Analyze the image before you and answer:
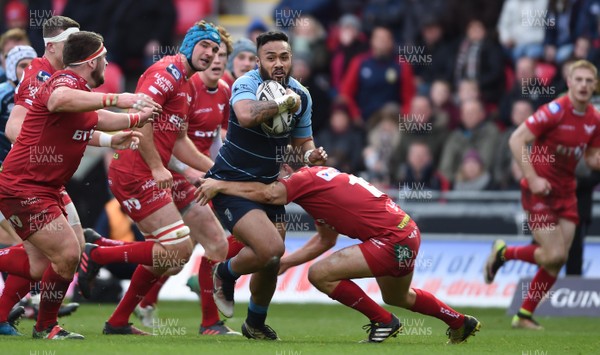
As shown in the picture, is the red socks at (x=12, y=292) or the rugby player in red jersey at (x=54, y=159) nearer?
the rugby player in red jersey at (x=54, y=159)

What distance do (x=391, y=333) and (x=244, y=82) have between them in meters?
2.46

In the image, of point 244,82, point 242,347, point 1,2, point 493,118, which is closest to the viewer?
point 242,347

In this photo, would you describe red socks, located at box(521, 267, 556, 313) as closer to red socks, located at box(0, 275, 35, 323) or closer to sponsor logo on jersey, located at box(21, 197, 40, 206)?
red socks, located at box(0, 275, 35, 323)

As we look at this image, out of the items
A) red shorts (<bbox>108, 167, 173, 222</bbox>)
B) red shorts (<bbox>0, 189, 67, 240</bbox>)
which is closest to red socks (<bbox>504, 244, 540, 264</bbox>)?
red shorts (<bbox>108, 167, 173, 222</bbox>)

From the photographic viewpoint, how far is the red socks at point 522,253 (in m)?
14.1

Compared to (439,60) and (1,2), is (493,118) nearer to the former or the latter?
(439,60)

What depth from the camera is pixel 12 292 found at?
11.4 meters

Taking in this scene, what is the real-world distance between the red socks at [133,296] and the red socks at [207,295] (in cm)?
58

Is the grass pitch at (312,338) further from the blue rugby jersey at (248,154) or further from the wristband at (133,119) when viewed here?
the wristband at (133,119)

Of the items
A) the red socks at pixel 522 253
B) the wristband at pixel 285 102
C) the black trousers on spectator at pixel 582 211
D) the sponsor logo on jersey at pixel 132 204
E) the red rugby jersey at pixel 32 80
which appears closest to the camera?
the wristband at pixel 285 102

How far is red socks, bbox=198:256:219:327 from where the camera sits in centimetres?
1209

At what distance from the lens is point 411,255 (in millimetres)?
10406

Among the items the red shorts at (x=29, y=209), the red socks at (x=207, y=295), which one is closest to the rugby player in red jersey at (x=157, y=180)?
the red socks at (x=207, y=295)

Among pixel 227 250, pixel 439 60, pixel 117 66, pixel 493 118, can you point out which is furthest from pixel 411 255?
pixel 117 66
